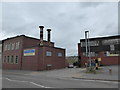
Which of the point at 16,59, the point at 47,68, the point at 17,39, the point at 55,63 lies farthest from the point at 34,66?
the point at 17,39

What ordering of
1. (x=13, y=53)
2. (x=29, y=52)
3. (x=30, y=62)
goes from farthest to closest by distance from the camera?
(x=13, y=53) < (x=29, y=52) < (x=30, y=62)

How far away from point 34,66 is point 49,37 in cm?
1194

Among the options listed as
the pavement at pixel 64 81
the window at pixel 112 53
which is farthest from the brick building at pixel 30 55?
the pavement at pixel 64 81

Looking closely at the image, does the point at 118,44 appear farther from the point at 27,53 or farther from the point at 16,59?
the point at 16,59

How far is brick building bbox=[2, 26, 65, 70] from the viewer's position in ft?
102

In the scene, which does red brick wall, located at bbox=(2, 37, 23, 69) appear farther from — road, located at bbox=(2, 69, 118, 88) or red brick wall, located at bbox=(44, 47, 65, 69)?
road, located at bbox=(2, 69, 118, 88)

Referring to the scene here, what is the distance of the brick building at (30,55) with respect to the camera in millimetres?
31034

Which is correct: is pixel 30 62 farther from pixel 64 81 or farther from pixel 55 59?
pixel 64 81

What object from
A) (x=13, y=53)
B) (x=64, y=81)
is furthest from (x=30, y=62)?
(x=64, y=81)

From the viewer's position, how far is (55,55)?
34.8 metres

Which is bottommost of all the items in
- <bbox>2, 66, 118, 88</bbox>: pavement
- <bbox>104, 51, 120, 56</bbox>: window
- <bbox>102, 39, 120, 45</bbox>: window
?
<bbox>2, 66, 118, 88</bbox>: pavement

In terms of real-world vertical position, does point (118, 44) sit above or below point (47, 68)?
above

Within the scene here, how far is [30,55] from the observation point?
3272 cm

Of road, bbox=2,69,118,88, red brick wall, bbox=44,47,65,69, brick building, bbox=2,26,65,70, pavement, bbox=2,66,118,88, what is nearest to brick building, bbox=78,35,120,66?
red brick wall, bbox=44,47,65,69
